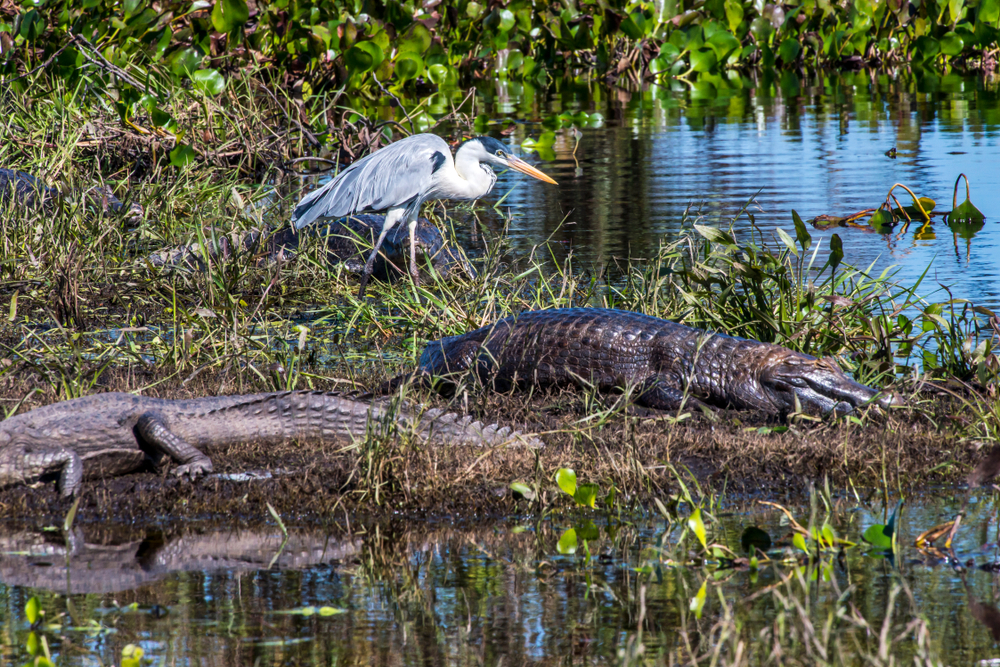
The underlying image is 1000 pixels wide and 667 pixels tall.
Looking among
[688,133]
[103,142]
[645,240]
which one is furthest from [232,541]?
[688,133]

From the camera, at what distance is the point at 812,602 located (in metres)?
3.23

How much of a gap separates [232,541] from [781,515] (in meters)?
1.74

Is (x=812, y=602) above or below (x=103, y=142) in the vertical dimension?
below

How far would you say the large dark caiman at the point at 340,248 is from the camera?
7.61 m

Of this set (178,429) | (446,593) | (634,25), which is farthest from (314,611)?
(634,25)

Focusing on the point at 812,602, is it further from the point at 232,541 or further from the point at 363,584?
the point at 232,541

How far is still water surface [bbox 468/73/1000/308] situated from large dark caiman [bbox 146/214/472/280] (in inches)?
32.4

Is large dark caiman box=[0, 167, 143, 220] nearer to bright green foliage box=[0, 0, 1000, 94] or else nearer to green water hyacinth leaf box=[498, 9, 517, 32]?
bright green foliage box=[0, 0, 1000, 94]

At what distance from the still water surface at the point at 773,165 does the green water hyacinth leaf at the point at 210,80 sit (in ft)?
9.12

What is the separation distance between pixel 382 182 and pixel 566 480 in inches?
175

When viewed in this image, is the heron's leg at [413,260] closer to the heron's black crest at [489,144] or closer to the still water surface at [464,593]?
the heron's black crest at [489,144]

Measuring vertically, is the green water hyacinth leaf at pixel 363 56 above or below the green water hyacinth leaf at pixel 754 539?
above

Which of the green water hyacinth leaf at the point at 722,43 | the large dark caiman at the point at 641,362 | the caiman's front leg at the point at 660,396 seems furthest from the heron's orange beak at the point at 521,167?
the green water hyacinth leaf at the point at 722,43

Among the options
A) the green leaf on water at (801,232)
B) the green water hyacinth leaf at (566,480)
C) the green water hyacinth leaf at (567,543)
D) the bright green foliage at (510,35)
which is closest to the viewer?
the green water hyacinth leaf at (567,543)
